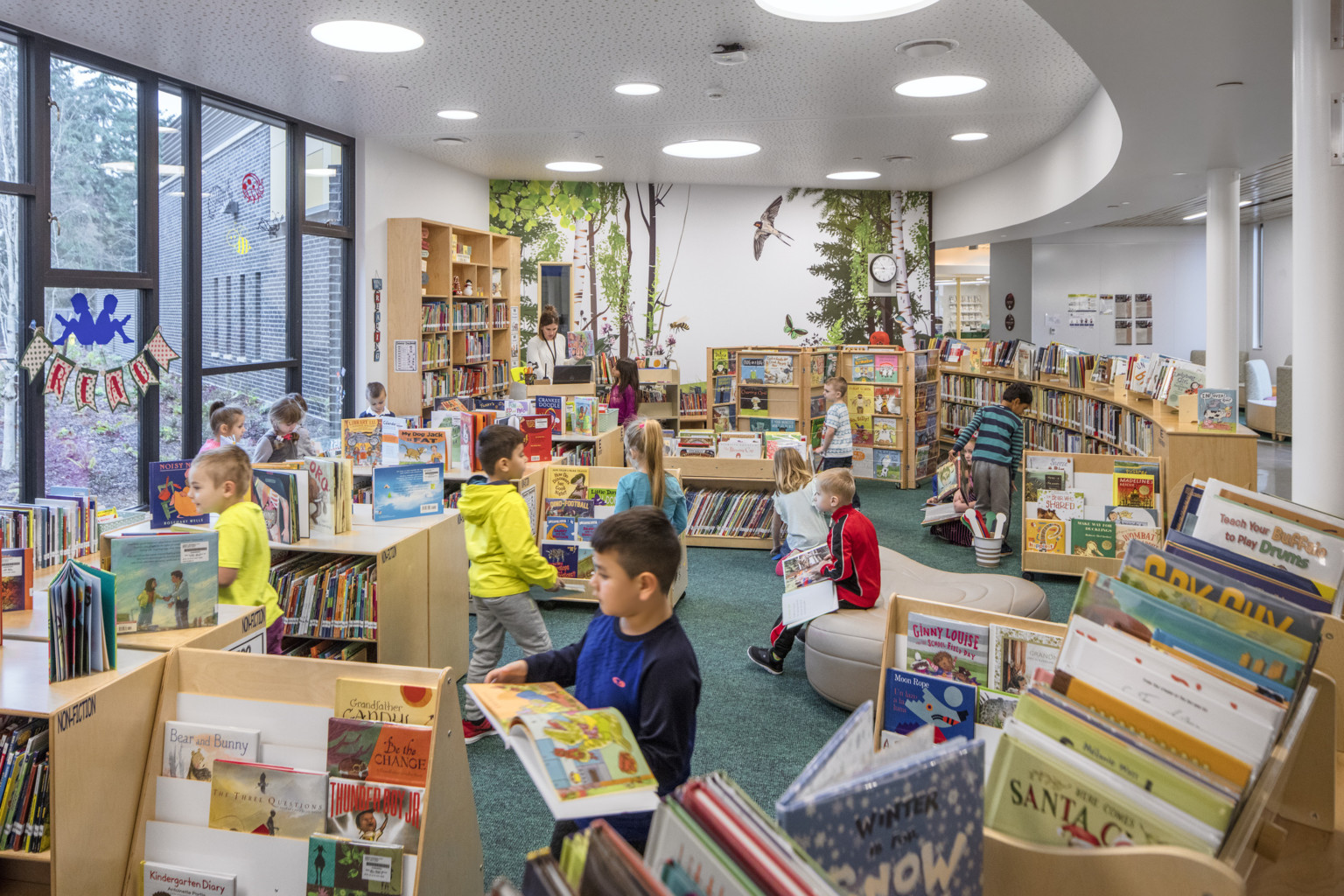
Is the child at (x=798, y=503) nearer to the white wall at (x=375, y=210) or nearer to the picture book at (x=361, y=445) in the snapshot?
the picture book at (x=361, y=445)

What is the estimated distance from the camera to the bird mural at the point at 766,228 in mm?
12672

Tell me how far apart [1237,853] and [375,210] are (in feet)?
30.3

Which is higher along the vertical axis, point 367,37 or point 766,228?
point 766,228

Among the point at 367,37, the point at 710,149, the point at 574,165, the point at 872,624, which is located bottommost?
the point at 872,624

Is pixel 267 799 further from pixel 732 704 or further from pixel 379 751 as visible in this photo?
pixel 732 704

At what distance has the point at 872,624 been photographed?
183 inches

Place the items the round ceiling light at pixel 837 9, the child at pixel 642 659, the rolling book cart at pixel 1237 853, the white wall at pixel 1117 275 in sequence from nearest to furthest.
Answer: the rolling book cart at pixel 1237 853
the child at pixel 642 659
the round ceiling light at pixel 837 9
the white wall at pixel 1117 275

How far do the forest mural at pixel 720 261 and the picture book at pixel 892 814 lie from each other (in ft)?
37.0

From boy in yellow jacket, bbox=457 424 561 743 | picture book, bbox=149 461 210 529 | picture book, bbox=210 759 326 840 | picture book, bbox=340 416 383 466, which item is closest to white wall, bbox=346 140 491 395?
picture book, bbox=340 416 383 466

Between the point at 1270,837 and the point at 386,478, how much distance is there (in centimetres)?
397

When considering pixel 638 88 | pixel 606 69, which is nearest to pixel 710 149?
pixel 638 88

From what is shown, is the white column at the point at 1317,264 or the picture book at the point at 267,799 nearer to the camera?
the picture book at the point at 267,799

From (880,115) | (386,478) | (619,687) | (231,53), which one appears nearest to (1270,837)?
(619,687)

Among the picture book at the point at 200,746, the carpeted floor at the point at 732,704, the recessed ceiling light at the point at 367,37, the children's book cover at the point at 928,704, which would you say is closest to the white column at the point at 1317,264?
the children's book cover at the point at 928,704
